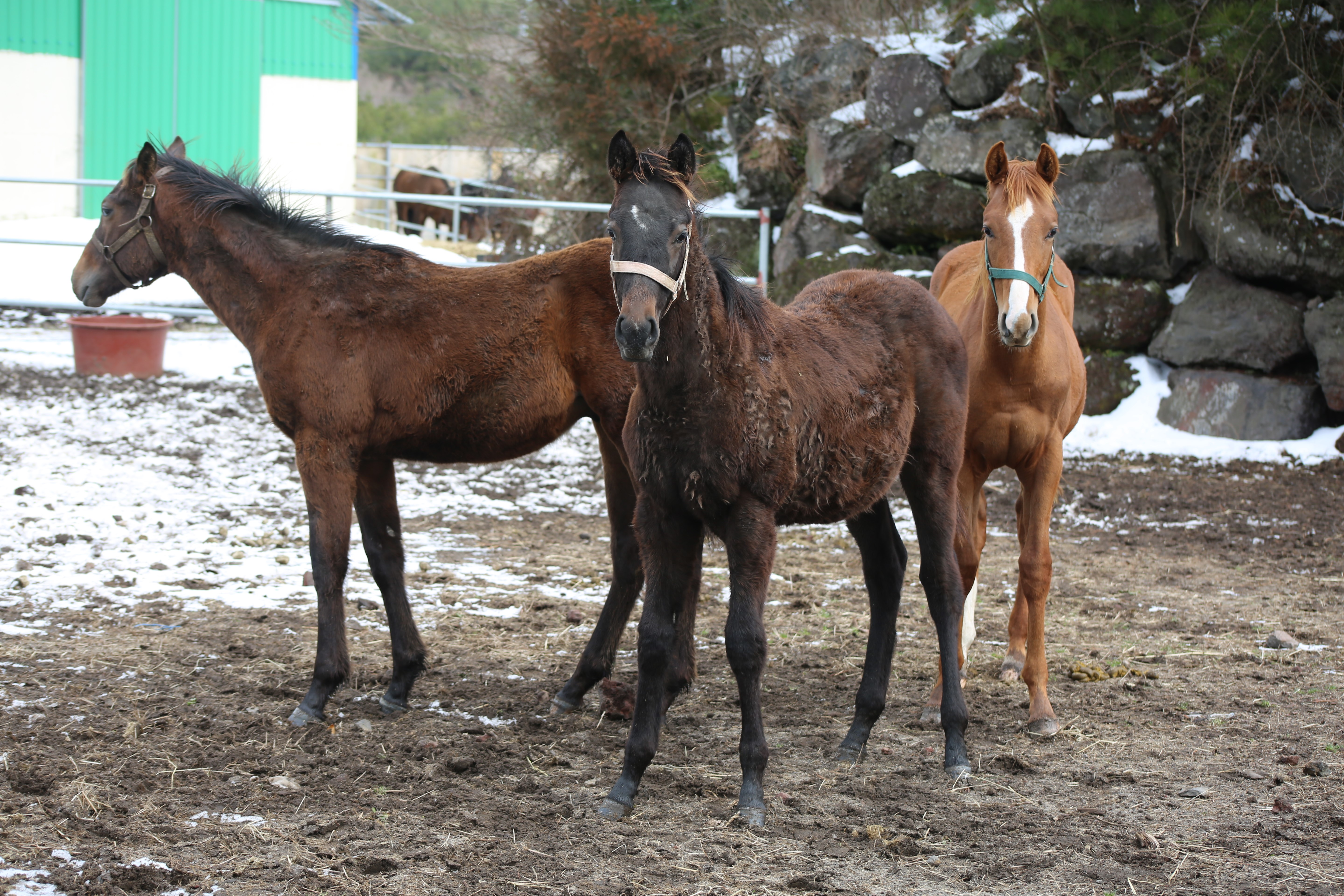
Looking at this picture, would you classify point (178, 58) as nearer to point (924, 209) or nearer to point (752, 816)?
point (924, 209)

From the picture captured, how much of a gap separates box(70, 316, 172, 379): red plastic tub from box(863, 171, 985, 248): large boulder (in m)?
7.14

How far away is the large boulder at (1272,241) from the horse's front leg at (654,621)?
7.65m

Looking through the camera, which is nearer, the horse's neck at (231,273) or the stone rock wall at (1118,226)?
the horse's neck at (231,273)

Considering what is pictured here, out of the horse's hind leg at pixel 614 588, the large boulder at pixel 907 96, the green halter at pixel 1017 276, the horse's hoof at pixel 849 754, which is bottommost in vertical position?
the horse's hoof at pixel 849 754

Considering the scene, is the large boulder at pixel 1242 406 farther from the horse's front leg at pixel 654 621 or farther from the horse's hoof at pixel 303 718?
the horse's hoof at pixel 303 718

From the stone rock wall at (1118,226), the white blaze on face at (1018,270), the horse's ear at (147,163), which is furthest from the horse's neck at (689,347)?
the stone rock wall at (1118,226)

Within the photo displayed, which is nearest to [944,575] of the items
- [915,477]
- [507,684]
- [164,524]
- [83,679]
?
[915,477]

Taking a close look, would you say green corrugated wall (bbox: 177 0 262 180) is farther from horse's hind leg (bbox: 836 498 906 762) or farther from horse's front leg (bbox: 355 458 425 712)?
horse's hind leg (bbox: 836 498 906 762)

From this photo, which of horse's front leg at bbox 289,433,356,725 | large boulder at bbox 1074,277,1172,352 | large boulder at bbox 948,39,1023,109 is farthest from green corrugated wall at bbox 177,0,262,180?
horse's front leg at bbox 289,433,356,725

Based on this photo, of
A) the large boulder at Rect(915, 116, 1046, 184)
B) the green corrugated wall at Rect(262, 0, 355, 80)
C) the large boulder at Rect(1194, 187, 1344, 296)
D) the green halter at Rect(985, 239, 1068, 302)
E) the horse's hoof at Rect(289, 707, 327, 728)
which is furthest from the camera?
the green corrugated wall at Rect(262, 0, 355, 80)

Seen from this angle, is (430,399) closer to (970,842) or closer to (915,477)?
(915,477)

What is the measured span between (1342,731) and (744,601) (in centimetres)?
250

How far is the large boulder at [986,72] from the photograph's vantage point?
10375mm

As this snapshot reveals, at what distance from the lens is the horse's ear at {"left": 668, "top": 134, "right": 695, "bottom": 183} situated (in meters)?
3.11
